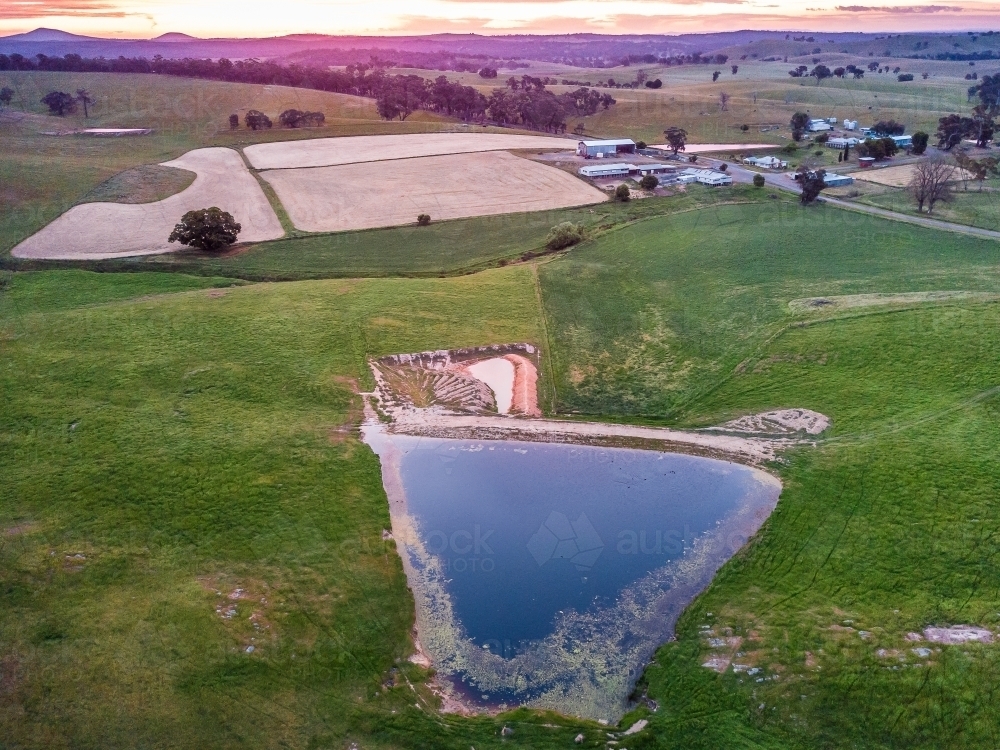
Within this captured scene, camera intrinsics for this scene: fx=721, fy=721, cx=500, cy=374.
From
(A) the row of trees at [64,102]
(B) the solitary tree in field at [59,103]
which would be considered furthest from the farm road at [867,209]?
(B) the solitary tree in field at [59,103]

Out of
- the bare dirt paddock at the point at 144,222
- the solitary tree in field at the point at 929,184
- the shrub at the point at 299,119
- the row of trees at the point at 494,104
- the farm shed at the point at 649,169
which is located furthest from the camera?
the row of trees at the point at 494,104

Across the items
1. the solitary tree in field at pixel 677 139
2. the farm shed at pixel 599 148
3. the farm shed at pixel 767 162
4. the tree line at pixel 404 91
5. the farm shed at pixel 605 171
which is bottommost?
the farm shed at pixel 605 171

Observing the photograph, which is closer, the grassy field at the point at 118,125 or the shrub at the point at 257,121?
the grassy field at the point at 118,125

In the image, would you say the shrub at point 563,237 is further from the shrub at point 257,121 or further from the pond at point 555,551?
the shrub at point 257,121

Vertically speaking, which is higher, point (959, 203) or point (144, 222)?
point (959, 203)

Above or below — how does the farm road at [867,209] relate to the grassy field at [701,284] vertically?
above

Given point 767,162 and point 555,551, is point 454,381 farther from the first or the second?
point 767,162

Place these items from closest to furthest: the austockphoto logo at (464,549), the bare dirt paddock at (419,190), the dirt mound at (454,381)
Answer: the austockphoto logo at (464,549)
the dirt mound at (454,381)
the bare dirt paddock at (419,190)

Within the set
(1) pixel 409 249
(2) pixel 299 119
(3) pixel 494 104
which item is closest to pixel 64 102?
(2) pixel 299 119

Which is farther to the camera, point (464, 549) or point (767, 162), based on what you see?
point (767, 162)
